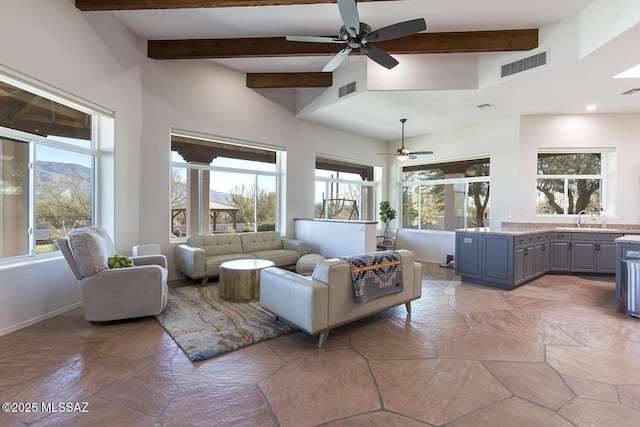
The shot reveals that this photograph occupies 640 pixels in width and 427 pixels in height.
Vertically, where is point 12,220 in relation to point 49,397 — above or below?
above

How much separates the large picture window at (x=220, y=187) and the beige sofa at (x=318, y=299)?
294 cm

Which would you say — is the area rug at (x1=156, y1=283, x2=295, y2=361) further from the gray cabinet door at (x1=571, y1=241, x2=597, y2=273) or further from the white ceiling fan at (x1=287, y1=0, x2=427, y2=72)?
the gray cabinet door at (x1=571, y1=241, x2=597, y2=273)

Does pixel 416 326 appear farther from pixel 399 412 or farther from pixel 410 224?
pixel 410 224

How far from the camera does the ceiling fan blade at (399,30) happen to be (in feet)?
9.24

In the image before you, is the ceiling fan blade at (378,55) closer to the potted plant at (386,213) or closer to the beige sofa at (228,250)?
the beige sofa at (228,250)

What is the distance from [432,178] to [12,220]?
7.76m

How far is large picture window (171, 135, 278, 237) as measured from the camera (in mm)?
5305

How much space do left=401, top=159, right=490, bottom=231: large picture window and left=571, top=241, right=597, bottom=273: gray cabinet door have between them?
161cm

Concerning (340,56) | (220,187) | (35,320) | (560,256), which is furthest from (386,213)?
(35,320)

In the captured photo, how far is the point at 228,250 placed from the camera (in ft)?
17.5

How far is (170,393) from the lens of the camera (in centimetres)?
204

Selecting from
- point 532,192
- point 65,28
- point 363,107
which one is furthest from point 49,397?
point 532,192

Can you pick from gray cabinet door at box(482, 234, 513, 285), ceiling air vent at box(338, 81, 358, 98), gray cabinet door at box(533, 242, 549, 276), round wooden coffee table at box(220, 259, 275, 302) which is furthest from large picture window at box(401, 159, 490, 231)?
round wooden coffee table at box(220, 259, 275, 302)

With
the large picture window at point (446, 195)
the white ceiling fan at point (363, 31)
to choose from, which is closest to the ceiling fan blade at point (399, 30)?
the white ceiling fan at point (363, 31)
